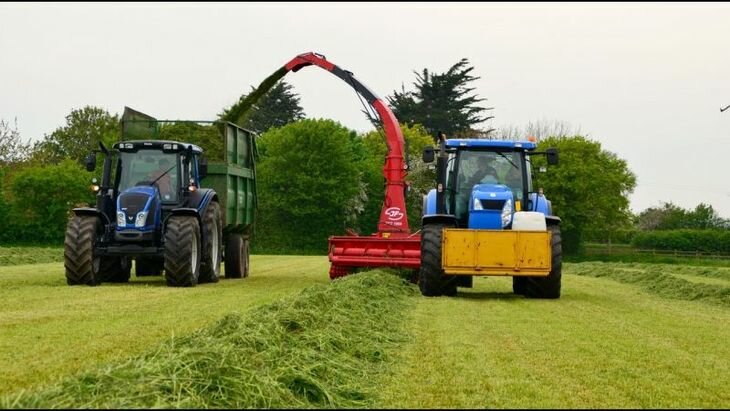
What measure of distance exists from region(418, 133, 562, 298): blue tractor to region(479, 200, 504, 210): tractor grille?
17mm

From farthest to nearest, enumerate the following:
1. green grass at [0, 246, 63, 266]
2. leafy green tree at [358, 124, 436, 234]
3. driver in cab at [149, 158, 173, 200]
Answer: leafy green tree at [358, 124, 436, 234], green grass at [0, 246, 63, 266], driver in cab at [149, 158, 173, 200]

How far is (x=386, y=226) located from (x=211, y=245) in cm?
501

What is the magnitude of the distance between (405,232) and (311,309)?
11.9m

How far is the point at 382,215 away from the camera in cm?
2272

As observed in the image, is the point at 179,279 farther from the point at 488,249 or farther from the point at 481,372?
the point at 481,372

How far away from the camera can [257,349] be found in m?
8.15

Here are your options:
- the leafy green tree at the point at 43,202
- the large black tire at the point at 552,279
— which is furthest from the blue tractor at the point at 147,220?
the leafy green tree at the point at 43,202

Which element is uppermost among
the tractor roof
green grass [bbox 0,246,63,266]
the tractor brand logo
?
the tractor roof

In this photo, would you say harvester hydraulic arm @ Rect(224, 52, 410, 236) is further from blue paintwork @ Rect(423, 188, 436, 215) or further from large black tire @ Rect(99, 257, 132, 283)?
large black tire @ Rect(99, 257, 132, 283)

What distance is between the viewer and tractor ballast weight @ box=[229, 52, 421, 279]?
19.1 m

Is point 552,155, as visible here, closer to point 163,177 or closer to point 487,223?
point 487,223

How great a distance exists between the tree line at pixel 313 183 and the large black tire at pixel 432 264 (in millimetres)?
33702

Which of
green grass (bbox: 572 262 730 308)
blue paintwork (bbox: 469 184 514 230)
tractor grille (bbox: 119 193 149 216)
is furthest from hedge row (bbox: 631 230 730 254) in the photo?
tractor grille (bbox: 119 193 149 216)

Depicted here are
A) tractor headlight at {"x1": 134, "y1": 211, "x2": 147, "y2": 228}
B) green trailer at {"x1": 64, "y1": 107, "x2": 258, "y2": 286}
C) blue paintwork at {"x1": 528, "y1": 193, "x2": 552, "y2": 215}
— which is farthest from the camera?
blue paintwork at {"x1": 528, "y1": 193, "x2": 552, "y2": 215}
